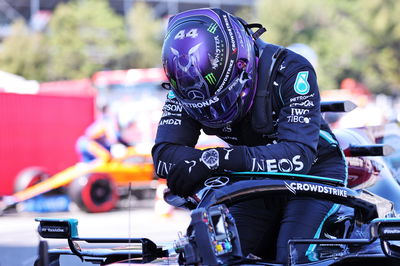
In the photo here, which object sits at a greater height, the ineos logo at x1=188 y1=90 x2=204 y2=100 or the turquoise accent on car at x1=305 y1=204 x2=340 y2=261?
the ineos logo at x1=188 y1=90 x2=204 y2=100

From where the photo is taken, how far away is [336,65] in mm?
58219

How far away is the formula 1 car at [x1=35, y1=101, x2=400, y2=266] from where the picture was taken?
9.15 feet

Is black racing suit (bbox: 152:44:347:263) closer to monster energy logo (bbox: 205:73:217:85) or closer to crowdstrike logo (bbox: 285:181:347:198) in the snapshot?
crowdstrike logo (bbox: 285:181:347:198)

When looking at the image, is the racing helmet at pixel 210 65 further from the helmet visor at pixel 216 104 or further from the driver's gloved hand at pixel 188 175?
the driver's gloved hand at pixel 188 175

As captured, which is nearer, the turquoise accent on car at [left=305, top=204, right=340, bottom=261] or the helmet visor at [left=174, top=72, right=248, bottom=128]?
the turquoise accent on car at [left=305, top=204, right=340, bottom=261]

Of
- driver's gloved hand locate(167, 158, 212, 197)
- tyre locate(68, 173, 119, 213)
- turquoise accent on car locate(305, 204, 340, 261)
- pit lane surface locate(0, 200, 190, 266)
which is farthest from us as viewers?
tyre locate(68, 173, 119, 213)

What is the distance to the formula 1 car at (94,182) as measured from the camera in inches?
565

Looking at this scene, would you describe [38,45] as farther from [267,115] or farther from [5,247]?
[267,115]

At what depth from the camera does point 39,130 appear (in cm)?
1850

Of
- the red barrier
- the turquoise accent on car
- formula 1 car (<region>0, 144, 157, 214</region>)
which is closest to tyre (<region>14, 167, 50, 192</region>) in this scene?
formula 1 car (<region>0, 144, 157, 214</region>)

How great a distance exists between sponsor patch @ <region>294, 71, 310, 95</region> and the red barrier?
14367 mm

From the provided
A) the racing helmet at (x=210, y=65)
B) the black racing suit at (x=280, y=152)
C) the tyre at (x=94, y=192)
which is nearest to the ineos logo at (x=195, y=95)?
the racing helmet at (x=210, y=65)

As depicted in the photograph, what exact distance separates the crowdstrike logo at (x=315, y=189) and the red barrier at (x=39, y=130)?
1471 centimetres

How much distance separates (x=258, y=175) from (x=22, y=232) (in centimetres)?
769
